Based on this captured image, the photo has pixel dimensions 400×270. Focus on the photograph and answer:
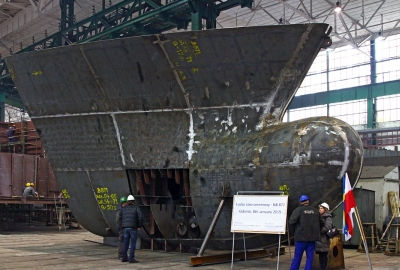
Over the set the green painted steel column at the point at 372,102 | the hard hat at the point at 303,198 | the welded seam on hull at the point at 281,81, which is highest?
the green painted steel column at the point at 372,102

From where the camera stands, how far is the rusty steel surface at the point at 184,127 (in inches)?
336

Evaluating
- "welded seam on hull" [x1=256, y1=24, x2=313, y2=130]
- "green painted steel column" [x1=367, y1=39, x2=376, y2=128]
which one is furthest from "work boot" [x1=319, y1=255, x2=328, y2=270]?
"green painted steel column" [x1=367, y1=39, x2=376, y2=128]

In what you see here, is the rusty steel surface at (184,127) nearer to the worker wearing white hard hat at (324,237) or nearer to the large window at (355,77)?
the worker wearing white hard hat at (324,237)

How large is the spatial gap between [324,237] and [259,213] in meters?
1.13

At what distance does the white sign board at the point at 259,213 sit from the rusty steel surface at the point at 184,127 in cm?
34

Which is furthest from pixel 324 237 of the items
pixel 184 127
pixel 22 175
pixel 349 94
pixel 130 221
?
pixel 349 94

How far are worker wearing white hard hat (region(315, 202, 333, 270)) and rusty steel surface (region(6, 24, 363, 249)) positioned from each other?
1.11 feet

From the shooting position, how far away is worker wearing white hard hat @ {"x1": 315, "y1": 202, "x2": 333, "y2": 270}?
7805mm

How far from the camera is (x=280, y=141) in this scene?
28.3 ft

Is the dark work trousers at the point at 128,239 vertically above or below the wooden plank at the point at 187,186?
below

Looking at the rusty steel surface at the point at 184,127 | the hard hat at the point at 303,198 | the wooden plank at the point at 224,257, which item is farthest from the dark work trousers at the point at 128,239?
the hard hat at the point at 303,198

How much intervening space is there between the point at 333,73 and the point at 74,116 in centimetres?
3630

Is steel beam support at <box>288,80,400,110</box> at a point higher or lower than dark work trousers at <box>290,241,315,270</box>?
higher

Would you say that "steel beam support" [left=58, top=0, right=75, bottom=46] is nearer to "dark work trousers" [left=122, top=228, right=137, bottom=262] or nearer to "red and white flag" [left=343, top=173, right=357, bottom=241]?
"dark work trousers" [left=122, top=228, right=137, bottom=262]
